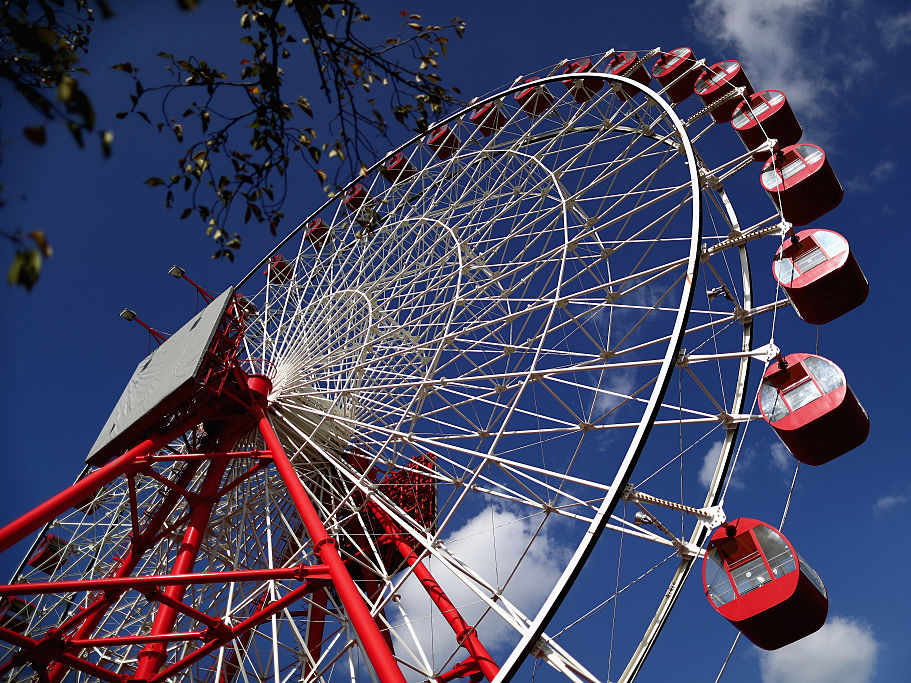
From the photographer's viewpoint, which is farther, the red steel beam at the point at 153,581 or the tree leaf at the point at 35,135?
the red steel beam at the point at 153,581

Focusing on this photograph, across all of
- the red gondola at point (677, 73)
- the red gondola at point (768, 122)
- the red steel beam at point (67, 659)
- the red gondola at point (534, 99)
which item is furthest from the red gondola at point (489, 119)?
the red steel beam at point (67, 659)

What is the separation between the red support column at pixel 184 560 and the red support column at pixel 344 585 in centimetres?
130

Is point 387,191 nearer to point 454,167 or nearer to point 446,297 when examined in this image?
point 454,167

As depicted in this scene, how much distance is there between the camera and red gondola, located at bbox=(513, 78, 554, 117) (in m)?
16.5

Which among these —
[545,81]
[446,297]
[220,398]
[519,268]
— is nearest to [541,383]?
[519,268]

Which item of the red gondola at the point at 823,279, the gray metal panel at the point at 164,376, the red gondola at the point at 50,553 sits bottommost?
the red gondola at the point at 823,279

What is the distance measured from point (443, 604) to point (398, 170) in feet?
42.0

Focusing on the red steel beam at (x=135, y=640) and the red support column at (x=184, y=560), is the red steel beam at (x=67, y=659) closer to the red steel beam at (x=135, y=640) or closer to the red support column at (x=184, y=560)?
the red steel beam at (x=135, y=640)

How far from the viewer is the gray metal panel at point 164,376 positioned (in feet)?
39.7

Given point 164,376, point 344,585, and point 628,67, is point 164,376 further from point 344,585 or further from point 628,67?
point 628,67

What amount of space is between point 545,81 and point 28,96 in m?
14.3

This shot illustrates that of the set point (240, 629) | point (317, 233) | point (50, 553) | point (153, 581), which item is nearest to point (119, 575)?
point (153, 581)

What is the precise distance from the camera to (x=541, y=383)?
36.3 ft

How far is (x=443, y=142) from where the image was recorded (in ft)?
62.1
